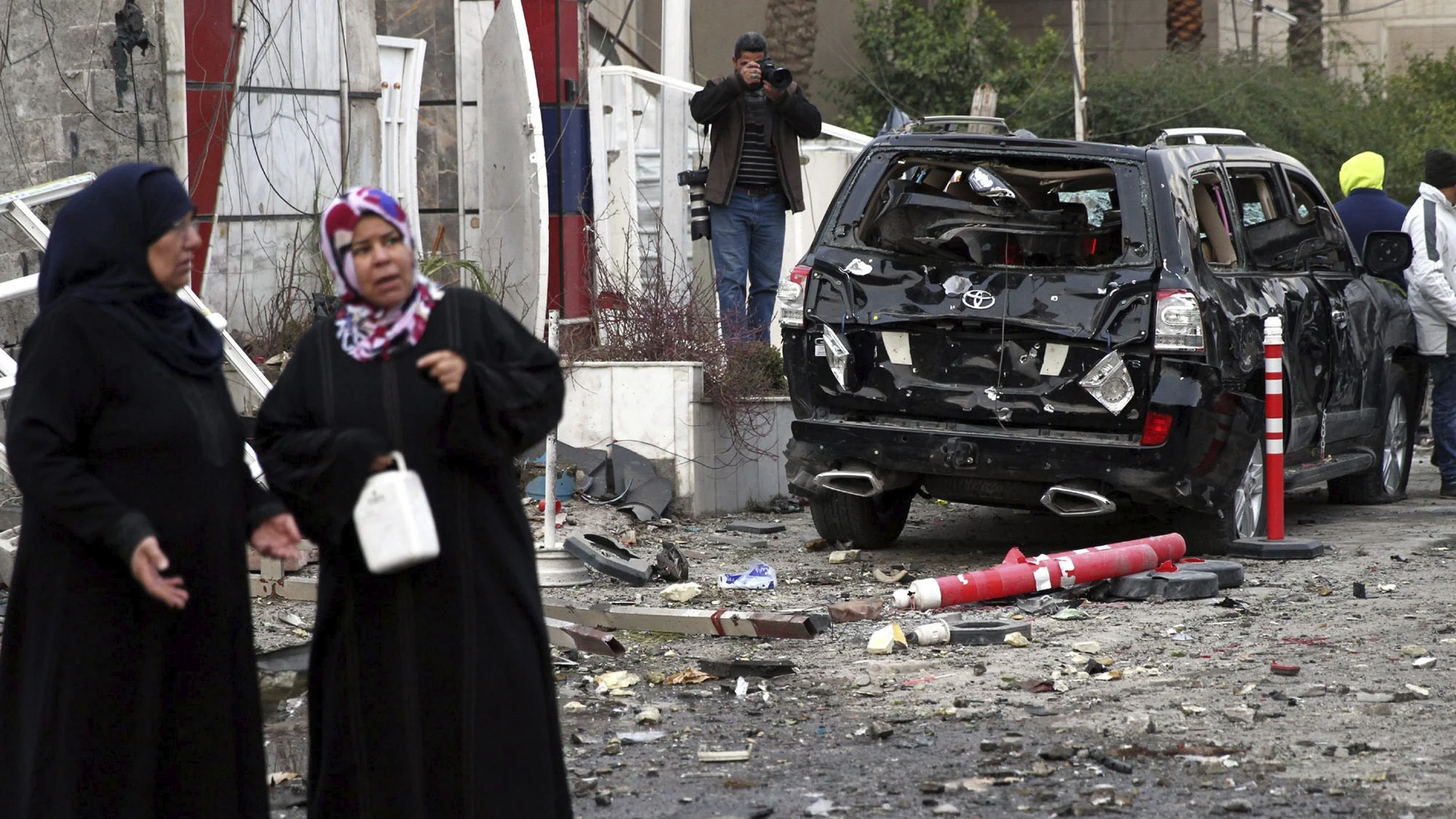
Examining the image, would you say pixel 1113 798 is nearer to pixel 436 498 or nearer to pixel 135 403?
pixel 436 498

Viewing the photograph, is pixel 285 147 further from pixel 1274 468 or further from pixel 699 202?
pixel 1274 468

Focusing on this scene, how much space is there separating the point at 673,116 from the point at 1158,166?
18.1 feet

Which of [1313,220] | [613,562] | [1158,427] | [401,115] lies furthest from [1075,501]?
[401,115]

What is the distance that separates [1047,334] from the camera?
7.65 metres

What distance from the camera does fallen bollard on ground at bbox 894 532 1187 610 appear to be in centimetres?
725

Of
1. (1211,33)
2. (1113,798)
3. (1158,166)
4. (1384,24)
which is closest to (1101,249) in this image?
(1158,166)

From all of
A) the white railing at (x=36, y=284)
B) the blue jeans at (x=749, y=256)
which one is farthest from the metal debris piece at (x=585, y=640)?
the blue jeans at (x=749, y=256)

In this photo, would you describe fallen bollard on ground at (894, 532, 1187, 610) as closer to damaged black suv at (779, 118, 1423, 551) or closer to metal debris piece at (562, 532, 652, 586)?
damaged black suv at (779, 118, 1423, 551)

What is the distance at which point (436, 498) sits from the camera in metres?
3.64

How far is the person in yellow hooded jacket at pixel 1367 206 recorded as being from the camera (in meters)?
11.7

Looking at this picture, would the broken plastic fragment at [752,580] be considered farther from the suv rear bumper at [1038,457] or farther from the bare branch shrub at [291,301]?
the bare branch shrub at [291,301]

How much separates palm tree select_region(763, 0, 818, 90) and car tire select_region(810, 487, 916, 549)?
1246 cm

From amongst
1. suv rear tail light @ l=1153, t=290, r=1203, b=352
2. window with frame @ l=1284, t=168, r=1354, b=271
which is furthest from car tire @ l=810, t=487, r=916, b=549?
window with frame @ l=1284, t=168, r=1354, b=271

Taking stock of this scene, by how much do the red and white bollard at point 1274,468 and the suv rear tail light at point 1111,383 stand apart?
3.07 ft
